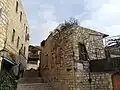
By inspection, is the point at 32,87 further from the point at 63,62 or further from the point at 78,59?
the point at 78,59

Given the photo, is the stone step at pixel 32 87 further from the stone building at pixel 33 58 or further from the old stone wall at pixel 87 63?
the stone building at pixel 33 58

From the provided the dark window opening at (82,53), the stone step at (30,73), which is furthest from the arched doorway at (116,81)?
the stone step at (30,73)

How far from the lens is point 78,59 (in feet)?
33.2

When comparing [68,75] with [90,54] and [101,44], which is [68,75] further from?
[101,44]

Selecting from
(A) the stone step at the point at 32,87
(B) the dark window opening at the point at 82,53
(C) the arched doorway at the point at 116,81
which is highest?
(B) the dark window opening at the point at 82,53

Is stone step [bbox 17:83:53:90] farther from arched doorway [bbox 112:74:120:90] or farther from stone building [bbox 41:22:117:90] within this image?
arched doorway [bbox 112:74:120:90]

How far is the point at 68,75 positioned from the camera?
10.2 m

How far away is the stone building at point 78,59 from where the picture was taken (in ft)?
31.9

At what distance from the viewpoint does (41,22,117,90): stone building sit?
973 centimetres

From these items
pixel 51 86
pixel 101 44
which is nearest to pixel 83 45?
pixel 101 44

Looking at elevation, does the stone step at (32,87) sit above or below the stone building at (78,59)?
below

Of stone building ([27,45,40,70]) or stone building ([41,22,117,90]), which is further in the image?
stone building ([27,45,40,70])

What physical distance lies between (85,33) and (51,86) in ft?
16.6

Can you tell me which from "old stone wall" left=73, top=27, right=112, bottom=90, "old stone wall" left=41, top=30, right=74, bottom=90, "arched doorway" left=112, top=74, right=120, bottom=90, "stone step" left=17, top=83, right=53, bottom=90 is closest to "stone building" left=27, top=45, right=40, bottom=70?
"stone step" left=17, top=83, right=53, bottom=90
